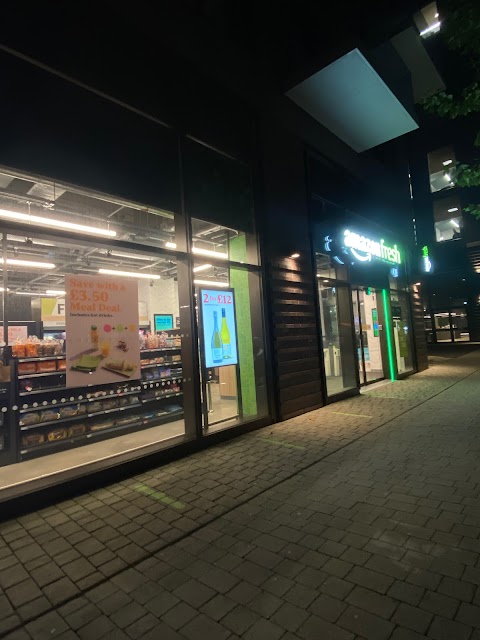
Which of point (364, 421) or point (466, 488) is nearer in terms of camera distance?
point (466, 488)

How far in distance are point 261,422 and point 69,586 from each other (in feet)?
13.2

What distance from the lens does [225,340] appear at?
6008 mm

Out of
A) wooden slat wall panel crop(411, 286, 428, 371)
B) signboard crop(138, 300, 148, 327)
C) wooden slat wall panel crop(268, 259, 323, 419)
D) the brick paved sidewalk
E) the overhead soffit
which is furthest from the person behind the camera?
wooden slat wall panel crop(411, 286, 428, 371)

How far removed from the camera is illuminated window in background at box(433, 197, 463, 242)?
79.9 feet

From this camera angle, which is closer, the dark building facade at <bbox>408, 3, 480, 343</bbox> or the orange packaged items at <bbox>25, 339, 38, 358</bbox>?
the orange packaged items at <bbox>25, 339, 38, 358</bbox>

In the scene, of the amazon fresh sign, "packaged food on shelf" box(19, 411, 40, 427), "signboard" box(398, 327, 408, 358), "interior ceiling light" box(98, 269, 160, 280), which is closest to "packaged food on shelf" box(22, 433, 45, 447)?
"packaged food on shelf" box(19, 411, 40, 427)

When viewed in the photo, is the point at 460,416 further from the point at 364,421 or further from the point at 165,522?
the point at 165,522

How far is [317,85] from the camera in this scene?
285 inches

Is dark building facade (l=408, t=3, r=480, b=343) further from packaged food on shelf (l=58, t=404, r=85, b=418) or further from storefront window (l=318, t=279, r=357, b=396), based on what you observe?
packaged food on shelf (l=58, t=404, r=85, b=418)

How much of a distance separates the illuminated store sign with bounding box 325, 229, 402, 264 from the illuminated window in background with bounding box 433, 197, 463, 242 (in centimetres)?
1669

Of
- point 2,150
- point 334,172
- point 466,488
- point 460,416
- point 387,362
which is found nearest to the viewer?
point 466,488

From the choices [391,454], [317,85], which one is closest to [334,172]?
[317,85]

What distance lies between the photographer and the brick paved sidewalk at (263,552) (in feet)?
6.64

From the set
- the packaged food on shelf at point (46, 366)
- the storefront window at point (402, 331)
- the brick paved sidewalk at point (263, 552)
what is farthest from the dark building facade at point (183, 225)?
the storefront window at point (402, 331)
